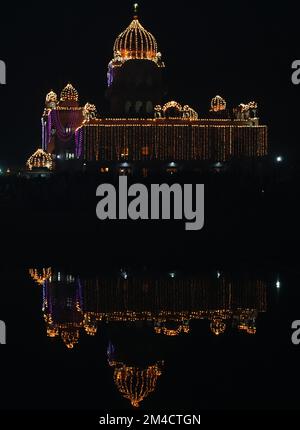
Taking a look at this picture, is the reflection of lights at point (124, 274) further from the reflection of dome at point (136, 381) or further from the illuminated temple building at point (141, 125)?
the illuminated temple building at point (141, 125)

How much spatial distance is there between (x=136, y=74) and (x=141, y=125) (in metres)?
4.52

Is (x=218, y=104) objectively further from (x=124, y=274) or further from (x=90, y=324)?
(x=90, y=324)

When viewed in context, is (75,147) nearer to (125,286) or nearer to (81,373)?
(125,286)

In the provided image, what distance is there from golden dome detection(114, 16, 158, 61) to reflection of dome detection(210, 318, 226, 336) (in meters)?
41.2

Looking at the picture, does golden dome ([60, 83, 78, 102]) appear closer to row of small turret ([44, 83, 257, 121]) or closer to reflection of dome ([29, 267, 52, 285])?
row of small turret ([44, 83, 257, 121])

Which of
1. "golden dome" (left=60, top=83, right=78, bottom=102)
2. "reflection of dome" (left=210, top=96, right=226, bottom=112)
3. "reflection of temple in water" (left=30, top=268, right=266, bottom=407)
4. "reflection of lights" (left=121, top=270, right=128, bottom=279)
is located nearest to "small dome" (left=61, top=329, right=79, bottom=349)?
"reflection of temple in water" (left=30, top=268, right=266, bottom=407)

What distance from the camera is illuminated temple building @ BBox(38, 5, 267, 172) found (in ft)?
163

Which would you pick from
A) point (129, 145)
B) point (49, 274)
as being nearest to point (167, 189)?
point (49, 274)

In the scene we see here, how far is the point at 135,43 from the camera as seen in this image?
175 ft

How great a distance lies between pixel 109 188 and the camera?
2892cm

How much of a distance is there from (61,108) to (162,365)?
43.7m

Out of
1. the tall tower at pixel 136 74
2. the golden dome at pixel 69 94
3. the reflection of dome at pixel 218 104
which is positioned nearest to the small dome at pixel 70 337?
the reflection of dome at pixel 218 104

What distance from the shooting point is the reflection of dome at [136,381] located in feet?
33.0

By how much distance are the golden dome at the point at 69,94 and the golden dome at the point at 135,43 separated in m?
3.27
